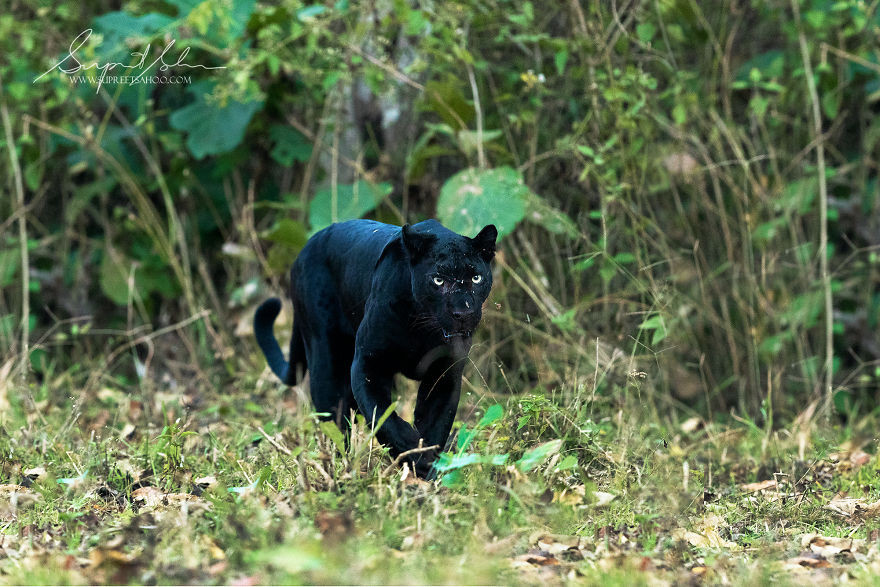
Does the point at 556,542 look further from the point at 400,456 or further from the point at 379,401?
the point at 379,401

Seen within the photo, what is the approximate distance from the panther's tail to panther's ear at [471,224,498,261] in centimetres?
127

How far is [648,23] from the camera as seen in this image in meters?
5.27

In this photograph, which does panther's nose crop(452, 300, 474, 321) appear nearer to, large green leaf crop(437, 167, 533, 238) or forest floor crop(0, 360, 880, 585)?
forest floor crop(0, 360, 880, 585)

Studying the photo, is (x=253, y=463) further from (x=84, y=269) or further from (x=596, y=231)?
(x=84, y=269)

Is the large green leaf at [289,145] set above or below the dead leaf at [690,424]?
above

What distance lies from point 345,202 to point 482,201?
2.98 ft

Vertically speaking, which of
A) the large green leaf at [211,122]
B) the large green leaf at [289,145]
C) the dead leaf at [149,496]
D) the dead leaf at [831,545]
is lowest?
the dead leaf at [831,545]

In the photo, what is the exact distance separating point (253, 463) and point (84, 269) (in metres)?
3.41

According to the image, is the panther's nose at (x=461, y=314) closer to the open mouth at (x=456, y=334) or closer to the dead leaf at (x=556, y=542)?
the open mouth at (x=456, y=334)

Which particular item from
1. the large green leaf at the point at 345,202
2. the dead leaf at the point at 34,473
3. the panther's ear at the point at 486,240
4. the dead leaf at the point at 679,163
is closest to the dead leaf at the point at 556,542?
the panther's ear at the point at 486,240

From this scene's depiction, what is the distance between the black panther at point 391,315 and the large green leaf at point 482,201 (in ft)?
3.43

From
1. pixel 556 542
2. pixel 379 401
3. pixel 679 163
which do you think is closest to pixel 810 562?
pixel 556 542

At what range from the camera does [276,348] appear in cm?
462

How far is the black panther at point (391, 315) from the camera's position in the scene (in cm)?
323
